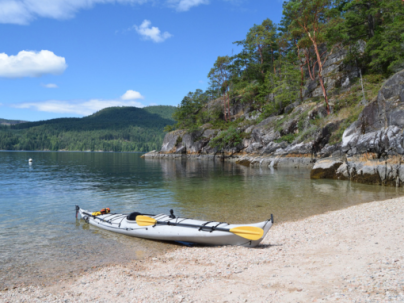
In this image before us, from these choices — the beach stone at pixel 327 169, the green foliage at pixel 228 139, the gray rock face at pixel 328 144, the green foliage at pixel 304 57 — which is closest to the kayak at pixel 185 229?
the gray rock face at pixel 328 144

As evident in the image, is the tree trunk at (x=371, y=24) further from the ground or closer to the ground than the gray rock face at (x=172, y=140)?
further from the ground

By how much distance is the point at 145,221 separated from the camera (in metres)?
10.3

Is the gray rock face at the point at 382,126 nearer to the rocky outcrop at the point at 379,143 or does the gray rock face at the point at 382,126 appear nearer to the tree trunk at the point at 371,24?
the rocky outcrop at the point at 379,143

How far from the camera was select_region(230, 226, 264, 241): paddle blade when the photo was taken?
26.9 ft

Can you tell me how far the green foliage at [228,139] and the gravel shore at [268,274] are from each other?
51.4 metres

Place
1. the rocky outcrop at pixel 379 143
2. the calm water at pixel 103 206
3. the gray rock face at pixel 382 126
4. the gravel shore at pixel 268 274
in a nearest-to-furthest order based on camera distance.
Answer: the gravel shore at pixel 268 274 → the calm water at pixel 103 206 → the rocky outcrop at pixel 379 143 → the gray rock face at pixel 382 126

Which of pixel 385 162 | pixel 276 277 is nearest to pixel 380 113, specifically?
pixel 385 162

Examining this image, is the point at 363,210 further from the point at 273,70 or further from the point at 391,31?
the point at 273,70

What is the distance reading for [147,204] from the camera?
16609mm

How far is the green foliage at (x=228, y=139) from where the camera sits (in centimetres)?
6047

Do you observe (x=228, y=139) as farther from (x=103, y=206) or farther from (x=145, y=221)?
(x=145, y=221)

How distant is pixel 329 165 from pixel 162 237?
863 inches

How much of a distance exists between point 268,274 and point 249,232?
2.33 meters

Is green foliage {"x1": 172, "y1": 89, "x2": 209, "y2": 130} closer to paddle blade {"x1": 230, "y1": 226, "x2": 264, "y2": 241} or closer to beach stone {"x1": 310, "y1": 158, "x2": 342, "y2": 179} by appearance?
beach stone {"x1": 310, "y1": 158, "x2": 342, "y2": 179}
